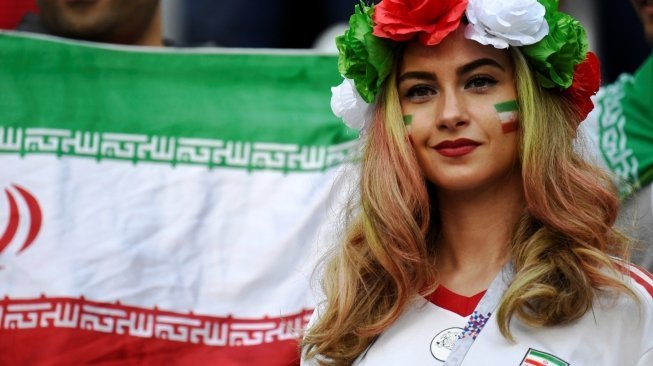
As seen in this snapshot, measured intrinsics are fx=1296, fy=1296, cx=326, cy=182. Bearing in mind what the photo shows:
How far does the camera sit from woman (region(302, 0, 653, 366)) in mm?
3057

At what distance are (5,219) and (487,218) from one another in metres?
1.65

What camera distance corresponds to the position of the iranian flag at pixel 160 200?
4105mm

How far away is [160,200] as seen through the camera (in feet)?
14.1

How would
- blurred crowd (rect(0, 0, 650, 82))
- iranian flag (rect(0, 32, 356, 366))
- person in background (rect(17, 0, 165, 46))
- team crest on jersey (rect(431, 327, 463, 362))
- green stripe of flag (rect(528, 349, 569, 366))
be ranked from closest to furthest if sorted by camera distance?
1. green stripe of flag (rect(528, 349, 569, 366))
2. team crest on jersey (rect(431, 327, 463, 362))
3. iranian flag (rect(0, 32, 356, 366))
4. person in background (rect(17, 0, 165, 46))
5. blurred crowd (rect(0, 0, 650, 82))

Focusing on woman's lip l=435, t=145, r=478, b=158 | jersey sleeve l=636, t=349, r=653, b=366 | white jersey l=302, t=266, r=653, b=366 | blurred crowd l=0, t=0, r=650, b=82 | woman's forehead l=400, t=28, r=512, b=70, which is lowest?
jersey sleeve l=636, t=349, r=653, b=366

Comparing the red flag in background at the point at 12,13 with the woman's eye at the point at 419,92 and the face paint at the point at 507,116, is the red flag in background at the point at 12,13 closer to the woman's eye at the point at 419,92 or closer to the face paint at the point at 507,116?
the woman's eye at the point at 419,92

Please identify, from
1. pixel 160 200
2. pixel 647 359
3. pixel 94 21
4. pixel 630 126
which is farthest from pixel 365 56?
pixel 94 21

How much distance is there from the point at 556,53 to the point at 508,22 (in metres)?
0.15

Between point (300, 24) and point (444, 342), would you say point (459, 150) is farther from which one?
point (300, 24)

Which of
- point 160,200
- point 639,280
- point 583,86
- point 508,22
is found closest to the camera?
point 639,280

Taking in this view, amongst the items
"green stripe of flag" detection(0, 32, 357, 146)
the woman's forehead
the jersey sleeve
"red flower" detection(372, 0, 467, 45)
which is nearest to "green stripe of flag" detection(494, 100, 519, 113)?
the woman's forehead

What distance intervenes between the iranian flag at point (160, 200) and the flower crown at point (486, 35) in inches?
31.0

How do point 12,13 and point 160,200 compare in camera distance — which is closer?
point 160,200

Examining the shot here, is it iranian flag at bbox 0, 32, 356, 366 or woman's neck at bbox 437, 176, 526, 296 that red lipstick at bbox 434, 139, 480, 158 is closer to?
woman's neck at bbox 437, 176, 526, 296
